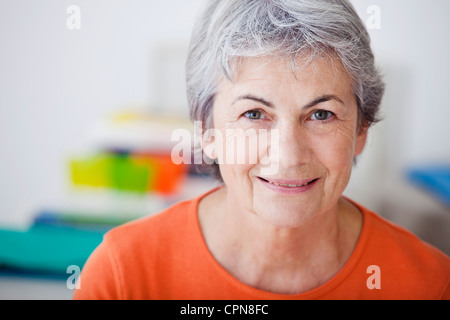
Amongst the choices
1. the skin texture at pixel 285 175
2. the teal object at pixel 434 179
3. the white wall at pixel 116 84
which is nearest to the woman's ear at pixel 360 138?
the skin texture at pixel 285 175

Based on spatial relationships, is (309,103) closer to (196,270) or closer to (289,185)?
(289,185)

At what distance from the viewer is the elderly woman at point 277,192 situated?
87 cm

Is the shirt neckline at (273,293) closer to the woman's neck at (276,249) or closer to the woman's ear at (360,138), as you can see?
the woman's neck at (276,249)

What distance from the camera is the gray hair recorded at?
856 mm

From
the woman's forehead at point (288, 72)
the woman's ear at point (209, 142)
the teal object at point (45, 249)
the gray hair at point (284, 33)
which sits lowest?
the teal object at point (45, 249)

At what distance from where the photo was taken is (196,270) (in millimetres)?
1032

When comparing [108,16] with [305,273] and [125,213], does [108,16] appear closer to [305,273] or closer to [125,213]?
[125,213]

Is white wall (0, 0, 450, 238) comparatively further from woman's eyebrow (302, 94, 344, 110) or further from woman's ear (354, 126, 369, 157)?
woman's eyebrow (302, 94, 344, 110)

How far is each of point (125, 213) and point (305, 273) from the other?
1054 mm

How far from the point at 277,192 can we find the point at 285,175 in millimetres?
44

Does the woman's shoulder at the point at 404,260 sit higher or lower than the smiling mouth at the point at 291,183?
lower

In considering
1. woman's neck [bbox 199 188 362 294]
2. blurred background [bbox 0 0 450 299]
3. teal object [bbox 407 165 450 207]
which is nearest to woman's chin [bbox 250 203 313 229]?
woman's neck [bbox 199 188 362 294]

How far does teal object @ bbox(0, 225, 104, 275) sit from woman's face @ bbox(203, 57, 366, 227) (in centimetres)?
74

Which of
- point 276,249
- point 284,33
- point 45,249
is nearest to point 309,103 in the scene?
point 284,33
